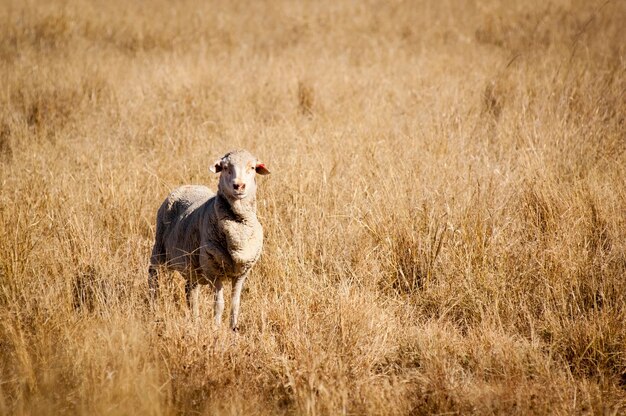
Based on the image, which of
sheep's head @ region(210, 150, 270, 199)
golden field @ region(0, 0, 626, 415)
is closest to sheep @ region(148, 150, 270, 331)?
sheep's head @ region(210, 150, 270, 199)

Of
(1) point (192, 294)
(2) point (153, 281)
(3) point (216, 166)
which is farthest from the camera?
(2) point (153, 281)

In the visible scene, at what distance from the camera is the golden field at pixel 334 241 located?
2629mm

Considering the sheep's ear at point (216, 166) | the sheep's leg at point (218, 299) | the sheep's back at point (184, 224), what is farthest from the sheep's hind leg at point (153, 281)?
the sheep's ear at point (216, 166)

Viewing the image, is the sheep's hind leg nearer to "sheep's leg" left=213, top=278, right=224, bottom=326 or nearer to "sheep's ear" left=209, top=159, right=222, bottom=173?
"sheep's leg" left=213, top=278, right=224, bottom=326

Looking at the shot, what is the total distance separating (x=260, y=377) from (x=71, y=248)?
191cm

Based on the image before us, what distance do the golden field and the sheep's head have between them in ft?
2.47

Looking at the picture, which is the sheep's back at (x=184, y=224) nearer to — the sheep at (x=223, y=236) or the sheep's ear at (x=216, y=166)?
the sheep at (x=223, y=236)

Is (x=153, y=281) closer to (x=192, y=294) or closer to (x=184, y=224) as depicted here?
(x=192, y=294)

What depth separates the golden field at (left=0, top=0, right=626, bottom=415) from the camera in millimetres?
2629

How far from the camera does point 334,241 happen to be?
3928 mm

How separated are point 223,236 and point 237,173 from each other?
383mm

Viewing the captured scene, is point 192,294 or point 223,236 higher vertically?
point 223,236

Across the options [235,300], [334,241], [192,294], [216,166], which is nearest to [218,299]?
[235,300]

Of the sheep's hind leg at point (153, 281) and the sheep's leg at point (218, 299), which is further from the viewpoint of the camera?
the sheep's hind leg at point (153, 281)
